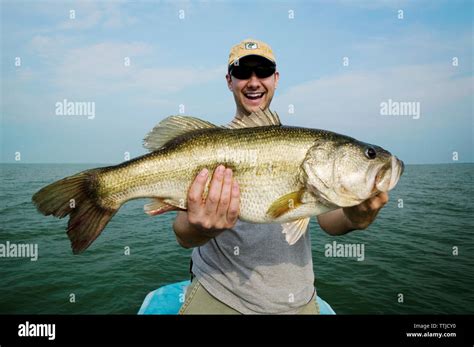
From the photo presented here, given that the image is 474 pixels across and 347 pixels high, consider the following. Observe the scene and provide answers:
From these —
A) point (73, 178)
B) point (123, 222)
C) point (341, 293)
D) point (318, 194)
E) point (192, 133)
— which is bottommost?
point (341, 293)

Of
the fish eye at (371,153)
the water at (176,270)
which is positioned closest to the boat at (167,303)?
the fish eye at (371,153)

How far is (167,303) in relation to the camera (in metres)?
5.52

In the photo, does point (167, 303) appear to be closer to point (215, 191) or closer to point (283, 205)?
point (215, 191)

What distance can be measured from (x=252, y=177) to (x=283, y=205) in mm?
384

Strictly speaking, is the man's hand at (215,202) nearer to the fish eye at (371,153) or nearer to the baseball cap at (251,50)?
the fish eye at (371,153)

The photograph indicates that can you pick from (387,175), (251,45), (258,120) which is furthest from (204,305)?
(251,45)

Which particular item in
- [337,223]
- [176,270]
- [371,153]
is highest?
[371,153]

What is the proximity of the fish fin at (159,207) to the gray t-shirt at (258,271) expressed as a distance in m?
0.75

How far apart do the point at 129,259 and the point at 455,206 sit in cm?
2394

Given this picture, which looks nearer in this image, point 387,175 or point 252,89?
point 387,175

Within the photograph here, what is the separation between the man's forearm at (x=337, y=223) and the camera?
12.3ft
